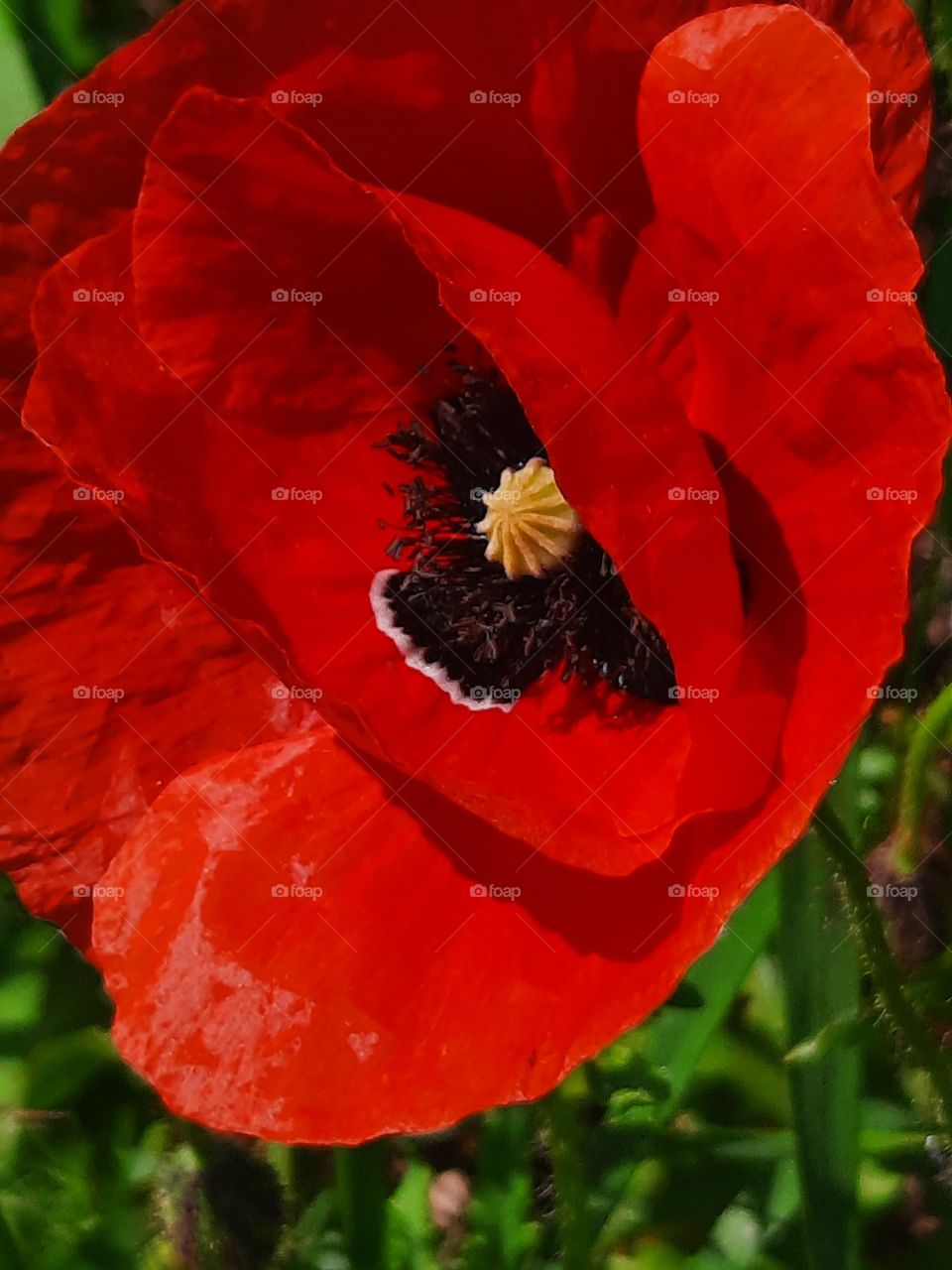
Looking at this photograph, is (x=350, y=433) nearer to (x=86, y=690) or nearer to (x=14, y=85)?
(x=86, y=690)

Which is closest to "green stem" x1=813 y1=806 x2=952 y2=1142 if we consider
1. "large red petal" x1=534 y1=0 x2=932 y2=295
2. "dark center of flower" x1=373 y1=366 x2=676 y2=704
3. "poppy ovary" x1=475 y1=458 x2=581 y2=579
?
"dark center of flower" x1=373 y1=366 x2=676 y2=704

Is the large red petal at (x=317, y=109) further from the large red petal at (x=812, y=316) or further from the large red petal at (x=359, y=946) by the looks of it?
the large red petal at (x=359, y=946)

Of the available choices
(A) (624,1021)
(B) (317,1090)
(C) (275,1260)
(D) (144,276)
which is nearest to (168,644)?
(D) (144,276)

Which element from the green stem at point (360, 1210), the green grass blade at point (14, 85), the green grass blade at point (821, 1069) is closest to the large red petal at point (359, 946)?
the green grass blade at point (821, 1069)

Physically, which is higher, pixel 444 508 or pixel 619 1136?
pixel 444 508

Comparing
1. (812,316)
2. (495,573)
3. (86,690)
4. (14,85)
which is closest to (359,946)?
(86,690)

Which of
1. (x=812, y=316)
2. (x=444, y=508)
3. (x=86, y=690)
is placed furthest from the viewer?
(x=444, y=508)
